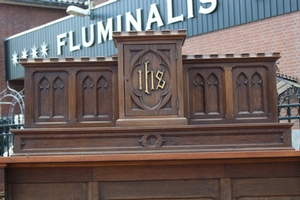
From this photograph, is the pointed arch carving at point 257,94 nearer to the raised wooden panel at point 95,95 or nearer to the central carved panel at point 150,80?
the central carved panel at point 150,80

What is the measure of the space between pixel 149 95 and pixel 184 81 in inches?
12.9

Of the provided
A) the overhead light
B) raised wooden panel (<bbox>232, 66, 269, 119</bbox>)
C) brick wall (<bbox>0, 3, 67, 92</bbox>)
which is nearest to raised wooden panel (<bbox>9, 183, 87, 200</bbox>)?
raised wooden panel (<bbox>232, 66, 269, 119</bbox>)

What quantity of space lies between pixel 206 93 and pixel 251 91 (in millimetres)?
376

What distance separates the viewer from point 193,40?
12.4m

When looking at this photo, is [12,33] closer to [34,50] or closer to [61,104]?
[34,50]

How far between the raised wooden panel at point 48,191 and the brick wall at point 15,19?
18658 mm

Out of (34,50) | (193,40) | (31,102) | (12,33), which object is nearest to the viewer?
(31,102)

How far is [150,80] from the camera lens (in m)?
3.18

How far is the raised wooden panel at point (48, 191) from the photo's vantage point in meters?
3.12

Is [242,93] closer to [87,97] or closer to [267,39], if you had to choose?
[87,97]

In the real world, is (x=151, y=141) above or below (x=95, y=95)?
below

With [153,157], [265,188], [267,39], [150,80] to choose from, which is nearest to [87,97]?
[150,80]

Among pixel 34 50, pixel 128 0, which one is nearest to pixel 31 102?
pixel 128 0

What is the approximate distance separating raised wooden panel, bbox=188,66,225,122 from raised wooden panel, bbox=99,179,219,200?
21.2 inches
